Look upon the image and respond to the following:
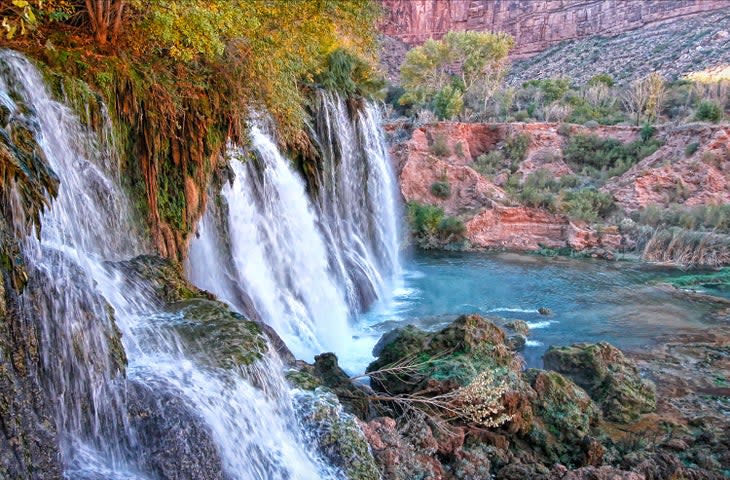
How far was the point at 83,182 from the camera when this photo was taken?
505 centimetres

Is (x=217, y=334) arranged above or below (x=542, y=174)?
below

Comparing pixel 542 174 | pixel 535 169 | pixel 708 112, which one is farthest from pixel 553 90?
pixel 542 174

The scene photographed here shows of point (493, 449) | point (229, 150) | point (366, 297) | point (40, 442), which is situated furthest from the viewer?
point (366, 297)

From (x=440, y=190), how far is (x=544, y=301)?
950cm

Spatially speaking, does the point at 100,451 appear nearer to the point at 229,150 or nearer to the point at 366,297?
the point at 229,150

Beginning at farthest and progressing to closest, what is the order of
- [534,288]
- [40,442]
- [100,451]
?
[534,288] < [100,451] < [40,442]

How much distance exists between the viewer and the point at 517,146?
2728 centimetres

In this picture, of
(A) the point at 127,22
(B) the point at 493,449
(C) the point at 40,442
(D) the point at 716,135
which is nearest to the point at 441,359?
(B) the point at 493,449

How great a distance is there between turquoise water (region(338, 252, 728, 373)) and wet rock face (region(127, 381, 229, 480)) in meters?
4.93

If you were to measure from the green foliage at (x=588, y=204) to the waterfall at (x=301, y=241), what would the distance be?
9242 millimetres

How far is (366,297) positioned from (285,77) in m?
5.79

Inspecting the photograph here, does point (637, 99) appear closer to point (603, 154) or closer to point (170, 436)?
point (603, 154)

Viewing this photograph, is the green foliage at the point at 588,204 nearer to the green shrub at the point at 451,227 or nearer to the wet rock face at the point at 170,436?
the green shrub at the point at 451,227

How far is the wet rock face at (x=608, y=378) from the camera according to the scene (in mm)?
7520
